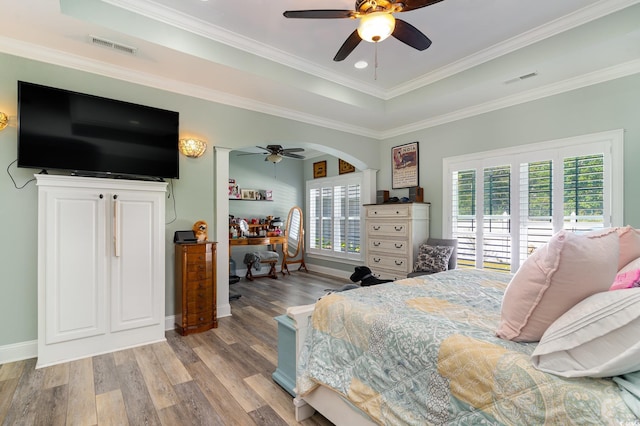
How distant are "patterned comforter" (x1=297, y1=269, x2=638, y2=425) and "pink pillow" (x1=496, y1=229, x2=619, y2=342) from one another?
3.6 inches

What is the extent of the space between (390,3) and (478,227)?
3.11 meters

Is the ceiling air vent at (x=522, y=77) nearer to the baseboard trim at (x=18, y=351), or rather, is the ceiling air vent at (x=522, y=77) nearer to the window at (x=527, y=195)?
the window at (x=527, y=195)

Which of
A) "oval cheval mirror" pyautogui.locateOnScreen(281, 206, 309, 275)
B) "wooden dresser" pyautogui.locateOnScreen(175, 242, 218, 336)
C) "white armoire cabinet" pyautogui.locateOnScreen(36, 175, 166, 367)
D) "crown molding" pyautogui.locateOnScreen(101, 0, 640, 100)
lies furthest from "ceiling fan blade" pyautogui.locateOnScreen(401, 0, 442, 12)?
"oval cheval mirror" pyautogui.locateOnScreen(281, 206, 309, 275)

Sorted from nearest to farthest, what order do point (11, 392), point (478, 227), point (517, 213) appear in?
point (11, 392) < point (517, 213) < point (478, 227)

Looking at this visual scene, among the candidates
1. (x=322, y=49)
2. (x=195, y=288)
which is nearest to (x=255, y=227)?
(x=195, y=288)

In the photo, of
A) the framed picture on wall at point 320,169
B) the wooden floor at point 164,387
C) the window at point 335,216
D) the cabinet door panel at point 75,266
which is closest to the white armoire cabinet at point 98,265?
the cabinet door panel at point 75,266

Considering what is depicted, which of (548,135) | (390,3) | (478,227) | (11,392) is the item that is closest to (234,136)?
(390,3)

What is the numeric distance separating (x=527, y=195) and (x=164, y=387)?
164 inches

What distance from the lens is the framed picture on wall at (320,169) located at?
22.6ft

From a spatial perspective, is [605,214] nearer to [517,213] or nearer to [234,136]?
[517,213]

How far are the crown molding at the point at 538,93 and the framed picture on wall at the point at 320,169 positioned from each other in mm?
2199

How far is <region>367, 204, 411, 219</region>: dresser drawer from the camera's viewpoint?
4.52 m

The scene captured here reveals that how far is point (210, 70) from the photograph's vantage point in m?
3.17

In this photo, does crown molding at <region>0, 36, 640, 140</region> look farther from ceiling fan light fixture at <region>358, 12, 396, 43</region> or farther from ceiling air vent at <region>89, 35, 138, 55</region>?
ceiling fan light fixture at <region>358, 12, 396, 43</region>
